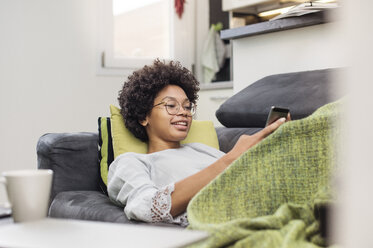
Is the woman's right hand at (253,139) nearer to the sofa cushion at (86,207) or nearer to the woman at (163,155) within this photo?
the woman at (163,155)

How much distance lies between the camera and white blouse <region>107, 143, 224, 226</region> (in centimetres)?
125

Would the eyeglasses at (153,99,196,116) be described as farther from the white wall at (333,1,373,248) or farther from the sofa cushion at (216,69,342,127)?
the white wall at (333,1,373,248)

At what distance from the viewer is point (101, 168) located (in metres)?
1.77

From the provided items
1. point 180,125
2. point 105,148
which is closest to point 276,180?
point 180,125

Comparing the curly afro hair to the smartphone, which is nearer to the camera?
the smartphone

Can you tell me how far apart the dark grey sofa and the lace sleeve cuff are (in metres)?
0.29

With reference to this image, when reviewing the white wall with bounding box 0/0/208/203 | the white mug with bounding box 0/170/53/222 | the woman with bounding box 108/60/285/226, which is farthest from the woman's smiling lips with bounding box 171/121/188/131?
the white wall with bounding box 0/0/208/203

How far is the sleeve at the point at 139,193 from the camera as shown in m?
1.24

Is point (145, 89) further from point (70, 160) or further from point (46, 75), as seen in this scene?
point (46, 75)

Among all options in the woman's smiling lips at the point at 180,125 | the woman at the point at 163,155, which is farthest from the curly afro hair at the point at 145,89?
the woman's smiling lips at the point at 180,125

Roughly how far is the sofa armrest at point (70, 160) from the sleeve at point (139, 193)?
0.31 meters

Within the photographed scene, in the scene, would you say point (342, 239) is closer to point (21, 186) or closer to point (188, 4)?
point (21, 186)

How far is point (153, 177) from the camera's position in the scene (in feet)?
4.88

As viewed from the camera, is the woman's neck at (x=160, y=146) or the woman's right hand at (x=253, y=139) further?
the woman's neck at (x=160, y=146)
